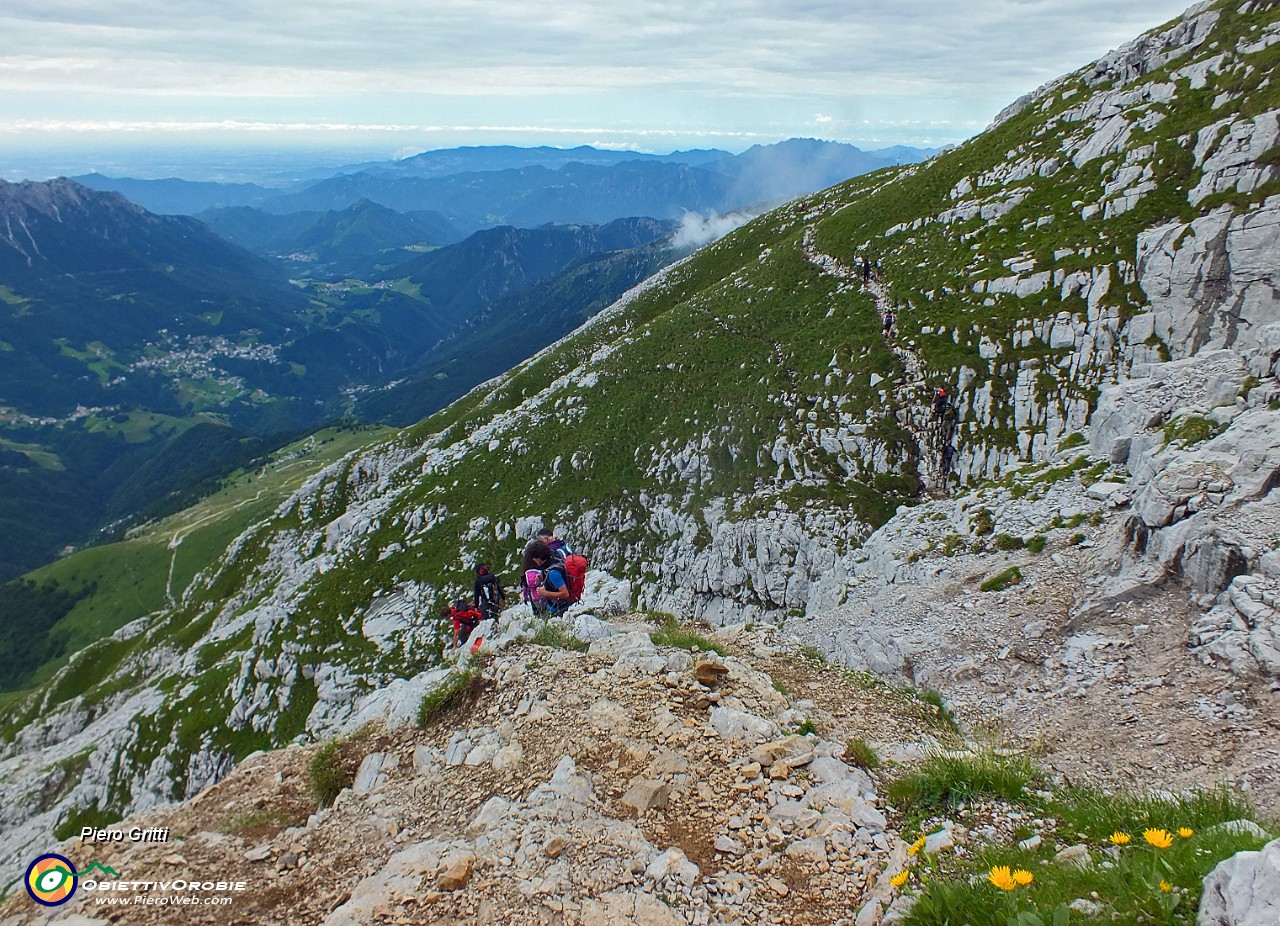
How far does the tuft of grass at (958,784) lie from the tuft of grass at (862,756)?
0.94m

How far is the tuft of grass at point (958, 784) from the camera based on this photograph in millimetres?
7770

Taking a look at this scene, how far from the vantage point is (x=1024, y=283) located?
42.7m

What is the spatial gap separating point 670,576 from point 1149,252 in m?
38.6

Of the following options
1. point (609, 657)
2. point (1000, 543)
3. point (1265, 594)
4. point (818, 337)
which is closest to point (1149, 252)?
point (818, 337)

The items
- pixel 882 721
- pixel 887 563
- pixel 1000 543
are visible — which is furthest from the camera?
pixel 887 563

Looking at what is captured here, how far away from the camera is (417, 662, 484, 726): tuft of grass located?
12.0 metres

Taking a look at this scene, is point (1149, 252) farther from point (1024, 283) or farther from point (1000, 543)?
point (1000, 543)

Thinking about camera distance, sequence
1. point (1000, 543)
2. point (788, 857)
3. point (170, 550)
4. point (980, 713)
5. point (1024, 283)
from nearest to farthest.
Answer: point (788, 857), point (980, 713), point (1000, 543), point (1024, 283), point (170, 550)

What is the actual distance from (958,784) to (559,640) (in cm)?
871

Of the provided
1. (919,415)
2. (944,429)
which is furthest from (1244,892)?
(919,415)

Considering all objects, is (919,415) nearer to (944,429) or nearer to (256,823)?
(944,429)

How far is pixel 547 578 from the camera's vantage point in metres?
18.1

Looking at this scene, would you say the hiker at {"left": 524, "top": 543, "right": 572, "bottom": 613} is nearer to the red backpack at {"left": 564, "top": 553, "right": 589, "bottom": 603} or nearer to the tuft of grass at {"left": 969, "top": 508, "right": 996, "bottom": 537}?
the red backpack at {"left": 564, "top": 553, "right": 589, "bottom": 603}

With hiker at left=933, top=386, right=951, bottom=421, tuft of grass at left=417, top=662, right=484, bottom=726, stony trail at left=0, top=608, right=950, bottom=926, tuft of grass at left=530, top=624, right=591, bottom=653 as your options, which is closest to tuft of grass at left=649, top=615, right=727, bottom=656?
stony trail at left=0, top=608, right=950, bottom=926
